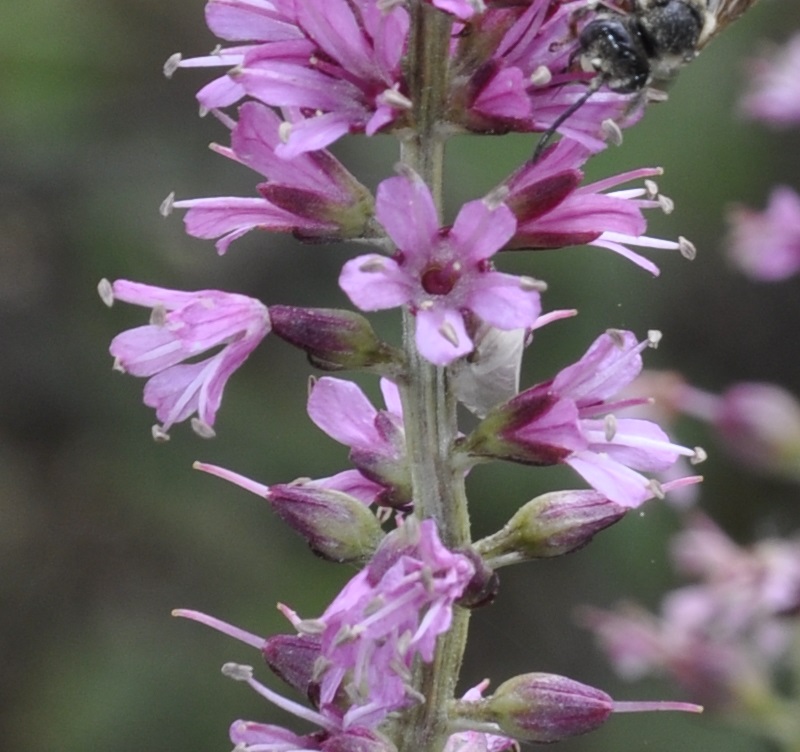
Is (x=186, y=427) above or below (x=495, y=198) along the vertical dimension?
below

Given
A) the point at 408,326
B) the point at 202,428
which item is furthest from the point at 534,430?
the point at 202,428

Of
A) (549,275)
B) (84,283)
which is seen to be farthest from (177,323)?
(84,283)

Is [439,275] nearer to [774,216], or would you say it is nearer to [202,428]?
[202,428]

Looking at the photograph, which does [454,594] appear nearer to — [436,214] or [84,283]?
[436,214]

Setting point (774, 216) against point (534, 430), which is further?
point (774, 216)

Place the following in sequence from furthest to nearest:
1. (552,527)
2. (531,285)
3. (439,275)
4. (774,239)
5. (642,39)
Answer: (774,239), (642,39), (552,527), (439,275), (531,285)
